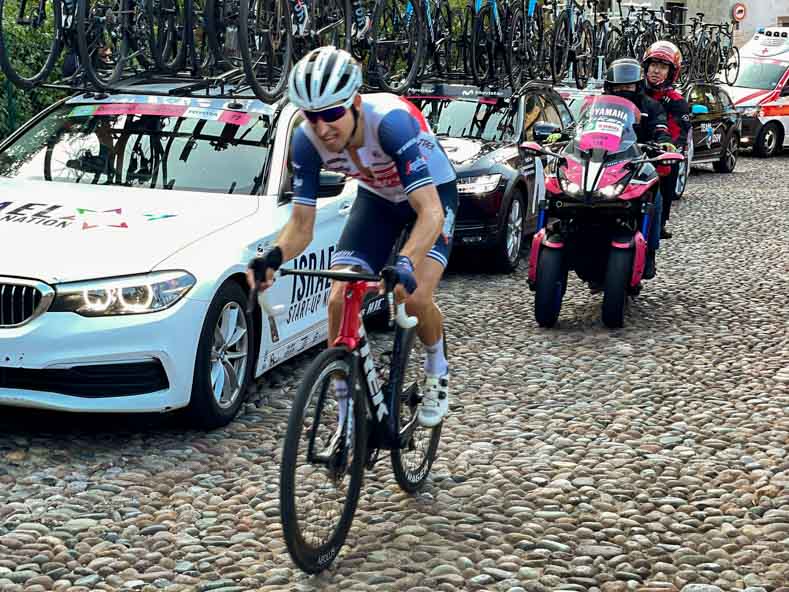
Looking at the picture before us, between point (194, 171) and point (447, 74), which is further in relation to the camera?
point (447, 74)

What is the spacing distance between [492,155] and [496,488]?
6.03m

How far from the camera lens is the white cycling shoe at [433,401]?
17.4 feet

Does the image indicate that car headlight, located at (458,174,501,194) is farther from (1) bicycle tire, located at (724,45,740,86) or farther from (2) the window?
(1) bicycle tire, located at (724,45,740,86)

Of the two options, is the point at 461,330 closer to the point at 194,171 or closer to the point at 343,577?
the point at 194,171

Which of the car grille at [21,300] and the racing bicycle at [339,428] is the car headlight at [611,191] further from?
the car grille at [21,300]

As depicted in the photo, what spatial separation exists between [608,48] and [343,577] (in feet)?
52.4

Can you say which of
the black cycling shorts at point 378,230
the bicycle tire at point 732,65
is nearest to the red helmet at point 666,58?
the black cycling shorts at point 378,230

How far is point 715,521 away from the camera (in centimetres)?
515

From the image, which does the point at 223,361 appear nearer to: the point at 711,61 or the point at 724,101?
the point at 724,101

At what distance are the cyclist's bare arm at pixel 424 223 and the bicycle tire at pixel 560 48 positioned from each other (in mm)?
11134

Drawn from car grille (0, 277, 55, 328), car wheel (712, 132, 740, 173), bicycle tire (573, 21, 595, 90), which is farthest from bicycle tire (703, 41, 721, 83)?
car grille (0, 277, 55, 328)

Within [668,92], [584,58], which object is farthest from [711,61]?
[668,92]

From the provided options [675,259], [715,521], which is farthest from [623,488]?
[675,259]

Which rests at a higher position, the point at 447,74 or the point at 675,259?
the point at 447,74
